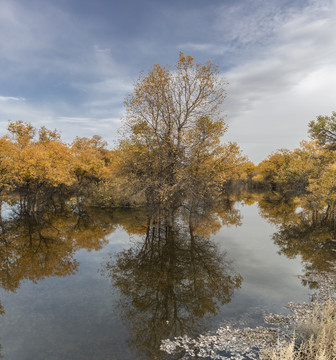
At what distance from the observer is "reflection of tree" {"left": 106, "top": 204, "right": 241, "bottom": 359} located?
1066 centimetres

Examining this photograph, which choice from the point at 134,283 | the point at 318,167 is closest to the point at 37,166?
the point at 134,283

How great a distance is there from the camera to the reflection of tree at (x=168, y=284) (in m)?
10.7

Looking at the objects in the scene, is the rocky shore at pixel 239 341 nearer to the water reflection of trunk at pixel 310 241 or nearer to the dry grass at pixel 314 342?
the dry grass at pixel 314 342

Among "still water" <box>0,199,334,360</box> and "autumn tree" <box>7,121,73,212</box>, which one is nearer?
"still water" <box>0,199,334,360</box>

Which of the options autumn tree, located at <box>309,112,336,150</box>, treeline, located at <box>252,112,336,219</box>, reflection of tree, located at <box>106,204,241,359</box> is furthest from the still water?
autumn tree, located at <box>309,112,336,150</box>

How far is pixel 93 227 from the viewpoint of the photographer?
3009cm

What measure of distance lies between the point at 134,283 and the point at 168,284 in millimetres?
2212

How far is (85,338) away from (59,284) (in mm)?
6612

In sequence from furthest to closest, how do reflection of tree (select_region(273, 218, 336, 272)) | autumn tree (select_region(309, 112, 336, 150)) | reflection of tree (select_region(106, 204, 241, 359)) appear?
1. autumn tree (select_region(309, 112, 336, 150))
2. reflection of tree (select_region(273, 218, 336, 272))
3. reflection of tree (select_region(106, 204, 241, 359))

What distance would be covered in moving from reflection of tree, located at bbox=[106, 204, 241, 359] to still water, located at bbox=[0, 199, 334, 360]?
2.2 inches

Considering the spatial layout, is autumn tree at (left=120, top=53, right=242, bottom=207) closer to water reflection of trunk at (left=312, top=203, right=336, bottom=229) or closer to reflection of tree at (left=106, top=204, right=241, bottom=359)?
reflection of tree at (left=106, top=204, right=241, bottom=359)

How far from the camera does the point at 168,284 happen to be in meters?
14.8

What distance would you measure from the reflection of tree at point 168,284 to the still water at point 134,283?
0.19ft

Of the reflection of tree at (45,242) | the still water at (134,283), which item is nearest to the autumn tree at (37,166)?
the reflection of tree at (45,242)
